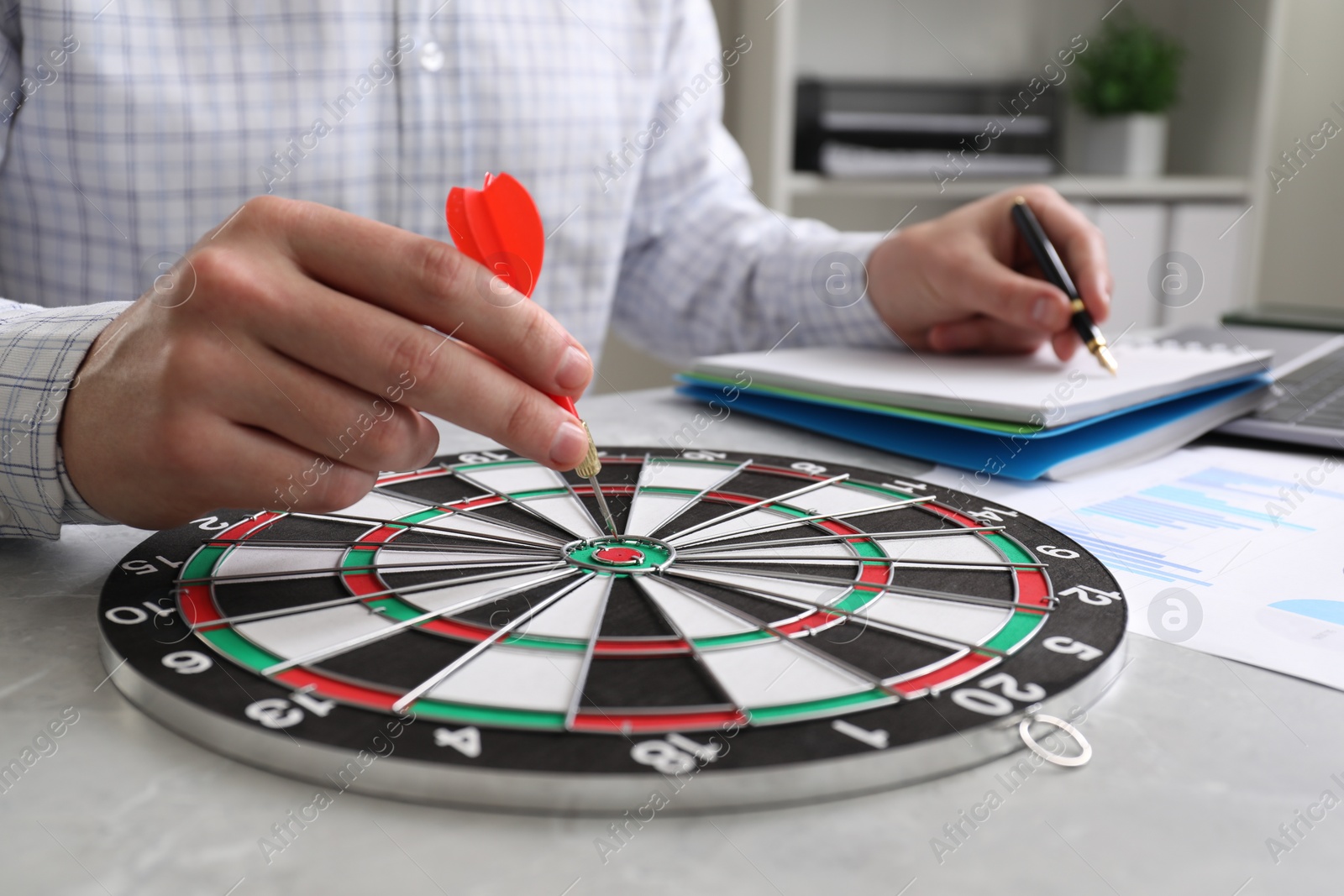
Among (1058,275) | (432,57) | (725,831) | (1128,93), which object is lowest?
(725,831)

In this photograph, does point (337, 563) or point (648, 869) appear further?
point (337, 563)

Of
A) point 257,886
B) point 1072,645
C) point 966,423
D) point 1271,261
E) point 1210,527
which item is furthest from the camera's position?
point 1271,261

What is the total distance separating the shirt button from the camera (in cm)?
103

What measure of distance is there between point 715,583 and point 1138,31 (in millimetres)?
2459

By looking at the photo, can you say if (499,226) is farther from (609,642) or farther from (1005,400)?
(1005,400)

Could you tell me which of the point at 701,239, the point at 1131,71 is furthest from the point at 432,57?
the point at 1131,71

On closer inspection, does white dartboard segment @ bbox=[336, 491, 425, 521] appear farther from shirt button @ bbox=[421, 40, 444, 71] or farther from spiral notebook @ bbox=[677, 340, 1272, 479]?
shirt button @ bbox=[421, 40, 444, 71]

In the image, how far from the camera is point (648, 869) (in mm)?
279

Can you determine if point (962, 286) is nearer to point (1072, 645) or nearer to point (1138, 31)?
point (1072, 645)

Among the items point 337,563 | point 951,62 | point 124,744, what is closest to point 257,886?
point 124,744

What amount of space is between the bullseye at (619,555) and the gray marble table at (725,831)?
0.18 meters

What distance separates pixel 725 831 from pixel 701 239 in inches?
43.8

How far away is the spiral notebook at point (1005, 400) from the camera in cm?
69

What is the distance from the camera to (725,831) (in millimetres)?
292
